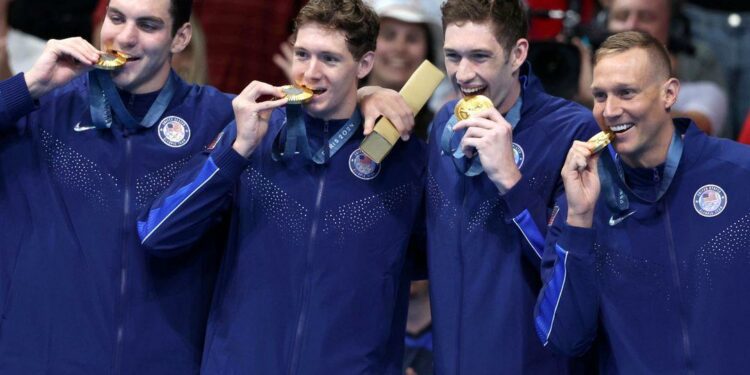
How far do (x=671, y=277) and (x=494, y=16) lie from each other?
49.3 inches

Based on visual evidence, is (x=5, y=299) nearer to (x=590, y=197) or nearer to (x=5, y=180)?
(x=5, y=180)

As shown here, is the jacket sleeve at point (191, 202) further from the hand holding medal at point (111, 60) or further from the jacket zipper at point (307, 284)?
the hand holding medal at point (111, 60)

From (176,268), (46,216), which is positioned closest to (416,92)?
Answer: (176,268)

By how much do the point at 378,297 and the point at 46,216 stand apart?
1398mm

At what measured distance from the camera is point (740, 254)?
5.30 meters

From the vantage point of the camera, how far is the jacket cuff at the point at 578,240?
17.4ft

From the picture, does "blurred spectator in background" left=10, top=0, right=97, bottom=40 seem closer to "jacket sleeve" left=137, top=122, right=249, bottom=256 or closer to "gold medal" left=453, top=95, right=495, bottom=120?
"jacket sleeve" left=137, top=122, right=249, bottom=256

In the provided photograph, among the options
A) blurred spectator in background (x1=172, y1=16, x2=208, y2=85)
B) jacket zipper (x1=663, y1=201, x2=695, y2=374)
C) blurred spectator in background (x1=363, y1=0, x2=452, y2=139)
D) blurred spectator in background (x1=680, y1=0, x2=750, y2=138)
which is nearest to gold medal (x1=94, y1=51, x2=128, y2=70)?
blurred spectator in background (x1=172, y1=16, x2=208, y2=85)

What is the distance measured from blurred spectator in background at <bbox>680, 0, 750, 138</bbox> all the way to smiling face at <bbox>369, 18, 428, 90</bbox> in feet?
5.66

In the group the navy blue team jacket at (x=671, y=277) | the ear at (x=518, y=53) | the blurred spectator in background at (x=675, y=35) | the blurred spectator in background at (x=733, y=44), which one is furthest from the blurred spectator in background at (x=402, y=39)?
the navy blue team jacket at (x=671, y=277)

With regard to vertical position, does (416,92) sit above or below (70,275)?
above

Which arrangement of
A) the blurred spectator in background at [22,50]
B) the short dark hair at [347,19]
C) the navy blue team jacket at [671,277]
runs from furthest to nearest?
1. the blurred spectator in background at [22,50]
2. the short dark hair at [347,19]
3. the navy blue team jacket at [671,277]

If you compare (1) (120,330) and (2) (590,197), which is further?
(1) (120,330)

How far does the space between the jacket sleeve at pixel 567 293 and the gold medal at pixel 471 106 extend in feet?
1.76
